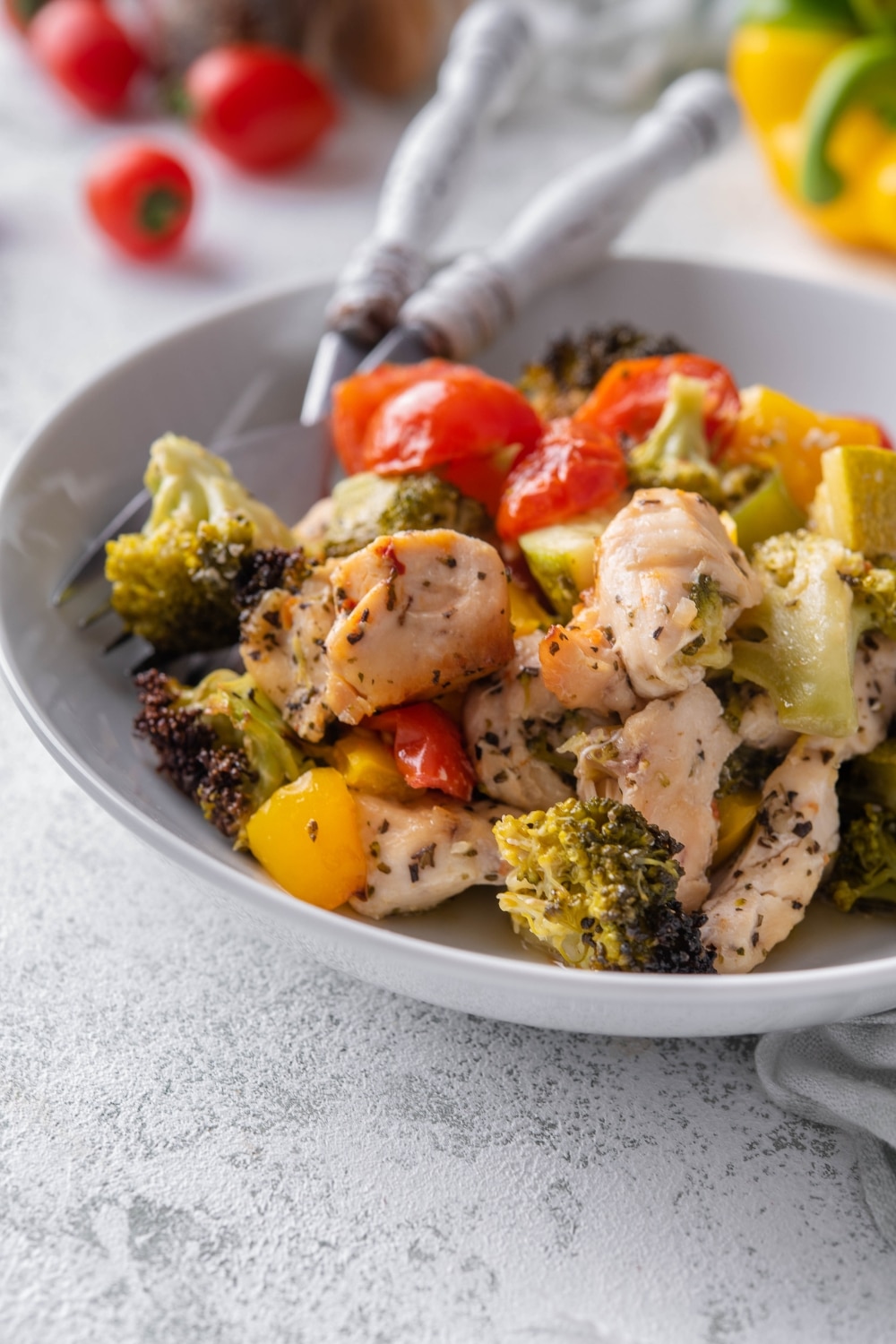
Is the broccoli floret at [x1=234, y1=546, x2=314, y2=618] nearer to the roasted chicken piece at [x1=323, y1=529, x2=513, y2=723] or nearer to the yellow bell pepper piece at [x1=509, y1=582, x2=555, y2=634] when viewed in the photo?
the roasted chicken piece at [x1=323, y1=529, x2=513, y2=723]

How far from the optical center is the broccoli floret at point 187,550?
2.68 meters

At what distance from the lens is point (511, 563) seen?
2.73 m

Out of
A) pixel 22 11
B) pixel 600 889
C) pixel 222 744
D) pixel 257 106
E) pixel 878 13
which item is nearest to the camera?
pixel 600 889

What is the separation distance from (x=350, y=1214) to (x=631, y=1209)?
18.0 inches

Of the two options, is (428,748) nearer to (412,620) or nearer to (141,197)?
(412,620)

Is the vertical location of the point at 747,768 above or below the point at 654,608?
below

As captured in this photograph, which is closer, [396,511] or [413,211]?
[396,511]

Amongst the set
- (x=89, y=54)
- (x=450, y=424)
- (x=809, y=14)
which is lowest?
(x=809, y=14)

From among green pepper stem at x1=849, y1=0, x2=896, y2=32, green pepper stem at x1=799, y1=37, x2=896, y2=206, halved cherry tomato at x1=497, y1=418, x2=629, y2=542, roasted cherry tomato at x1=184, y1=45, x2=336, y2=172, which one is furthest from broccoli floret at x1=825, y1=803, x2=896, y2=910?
roasted cherry tomato at x1=184, y1=45, x2=336, y2=172

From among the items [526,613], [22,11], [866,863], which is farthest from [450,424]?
[22,11]

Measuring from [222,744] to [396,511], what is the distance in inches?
23.3

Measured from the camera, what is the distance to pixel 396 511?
267 cm

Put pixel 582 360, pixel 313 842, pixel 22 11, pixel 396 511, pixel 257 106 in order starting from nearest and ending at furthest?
pixel 313 842 < pixel 396 511 < pixel 582 360 < pixel 257 106 < pixel 22 11

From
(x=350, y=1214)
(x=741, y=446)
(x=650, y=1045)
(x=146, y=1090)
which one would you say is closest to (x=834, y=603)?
(x=741, y=446)
